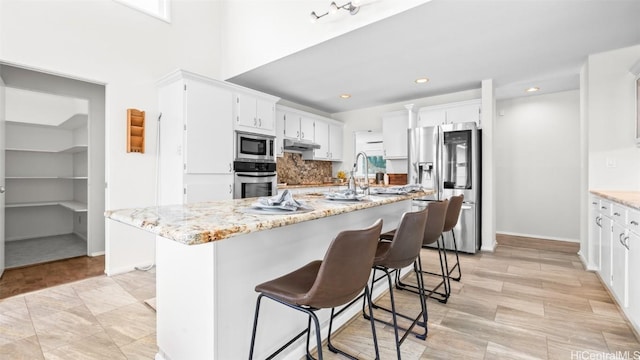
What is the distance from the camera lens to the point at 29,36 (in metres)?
2.72

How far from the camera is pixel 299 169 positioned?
18.5ft

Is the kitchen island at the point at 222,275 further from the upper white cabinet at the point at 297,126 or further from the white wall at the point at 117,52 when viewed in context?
the upper white cabinet at the point at 297,126

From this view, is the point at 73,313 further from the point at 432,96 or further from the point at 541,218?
the point at 541,218

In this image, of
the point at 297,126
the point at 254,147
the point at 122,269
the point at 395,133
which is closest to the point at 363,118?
the point at 395,133

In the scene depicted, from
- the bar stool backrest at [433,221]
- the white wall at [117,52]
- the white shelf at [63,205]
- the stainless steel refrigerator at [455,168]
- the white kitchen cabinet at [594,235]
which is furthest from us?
the white shelf at [63,205]

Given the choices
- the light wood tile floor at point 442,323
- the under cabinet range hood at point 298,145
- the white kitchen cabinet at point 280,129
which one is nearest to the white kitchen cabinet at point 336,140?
the under cabinet range hood at point 298,145

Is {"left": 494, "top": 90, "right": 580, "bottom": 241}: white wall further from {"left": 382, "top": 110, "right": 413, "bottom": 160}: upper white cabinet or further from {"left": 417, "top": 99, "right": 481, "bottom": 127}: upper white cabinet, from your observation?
{"left": 382, "top": 110, "right": 413, "bottom": 160}: upper white cabinet

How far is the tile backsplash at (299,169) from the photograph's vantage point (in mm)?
5315

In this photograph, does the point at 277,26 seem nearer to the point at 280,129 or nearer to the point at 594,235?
the point at 280,129

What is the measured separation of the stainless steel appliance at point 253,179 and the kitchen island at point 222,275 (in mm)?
2254

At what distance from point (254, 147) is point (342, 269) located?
3143mm

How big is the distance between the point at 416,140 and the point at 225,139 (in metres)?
2.84

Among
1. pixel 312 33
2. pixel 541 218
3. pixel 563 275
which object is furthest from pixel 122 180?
pixel 541 218

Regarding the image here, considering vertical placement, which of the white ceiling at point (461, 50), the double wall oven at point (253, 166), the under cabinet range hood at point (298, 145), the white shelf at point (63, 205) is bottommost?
the white shelf at point (63, 205)
